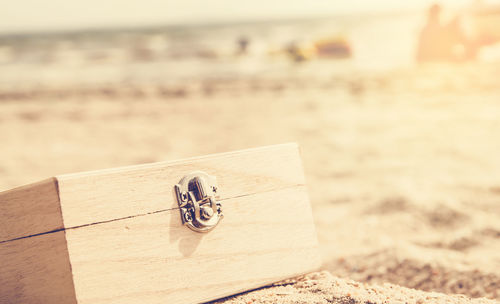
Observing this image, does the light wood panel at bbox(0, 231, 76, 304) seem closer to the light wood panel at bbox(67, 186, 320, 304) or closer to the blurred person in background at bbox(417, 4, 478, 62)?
the light wood panel at bbox(67, 186, 320, 304)

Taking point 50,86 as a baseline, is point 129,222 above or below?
below

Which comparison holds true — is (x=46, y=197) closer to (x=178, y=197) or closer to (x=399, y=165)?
(x=178, y=197)

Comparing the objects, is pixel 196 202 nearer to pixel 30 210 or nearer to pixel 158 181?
pixel 158 181

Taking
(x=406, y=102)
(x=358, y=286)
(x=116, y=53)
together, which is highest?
(x=116, y=53)

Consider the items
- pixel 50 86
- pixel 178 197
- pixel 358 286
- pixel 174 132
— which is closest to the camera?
pixel 178 197

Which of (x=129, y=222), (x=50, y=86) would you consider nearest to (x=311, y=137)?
(x=129, y=222)
